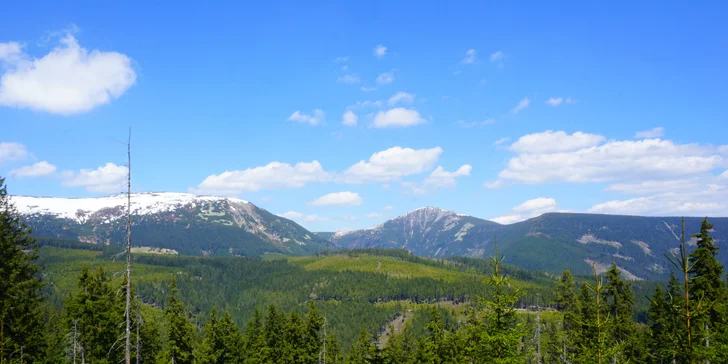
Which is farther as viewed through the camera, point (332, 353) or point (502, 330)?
point (332, 353)

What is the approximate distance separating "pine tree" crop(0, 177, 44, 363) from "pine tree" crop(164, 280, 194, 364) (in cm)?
1609

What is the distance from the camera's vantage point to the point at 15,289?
109ft

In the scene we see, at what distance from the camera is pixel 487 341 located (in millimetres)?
27484

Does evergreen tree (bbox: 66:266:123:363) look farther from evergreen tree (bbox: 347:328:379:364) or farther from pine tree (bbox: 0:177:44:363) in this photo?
evergreen tree (bbox: 347:328:379:364)

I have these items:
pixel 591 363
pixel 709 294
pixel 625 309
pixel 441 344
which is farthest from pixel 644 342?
pixel 591 363

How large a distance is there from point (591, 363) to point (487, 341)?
5805mm

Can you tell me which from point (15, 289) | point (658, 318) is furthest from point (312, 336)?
point (658, 318)

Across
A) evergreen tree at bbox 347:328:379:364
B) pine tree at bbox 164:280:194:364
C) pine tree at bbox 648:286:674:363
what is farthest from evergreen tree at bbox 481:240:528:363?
pine tree at bbox 648:286:674:363

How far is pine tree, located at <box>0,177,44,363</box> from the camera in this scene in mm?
33250

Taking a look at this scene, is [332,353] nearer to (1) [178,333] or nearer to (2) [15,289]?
(1) [178,333]

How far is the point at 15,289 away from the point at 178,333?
22063 millimetres

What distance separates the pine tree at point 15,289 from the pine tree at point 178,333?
16.1 meters

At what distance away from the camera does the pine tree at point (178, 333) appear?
51.9 meters

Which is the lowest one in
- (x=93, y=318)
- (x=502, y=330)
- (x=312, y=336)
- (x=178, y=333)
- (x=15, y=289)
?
(x=312, y=336)
